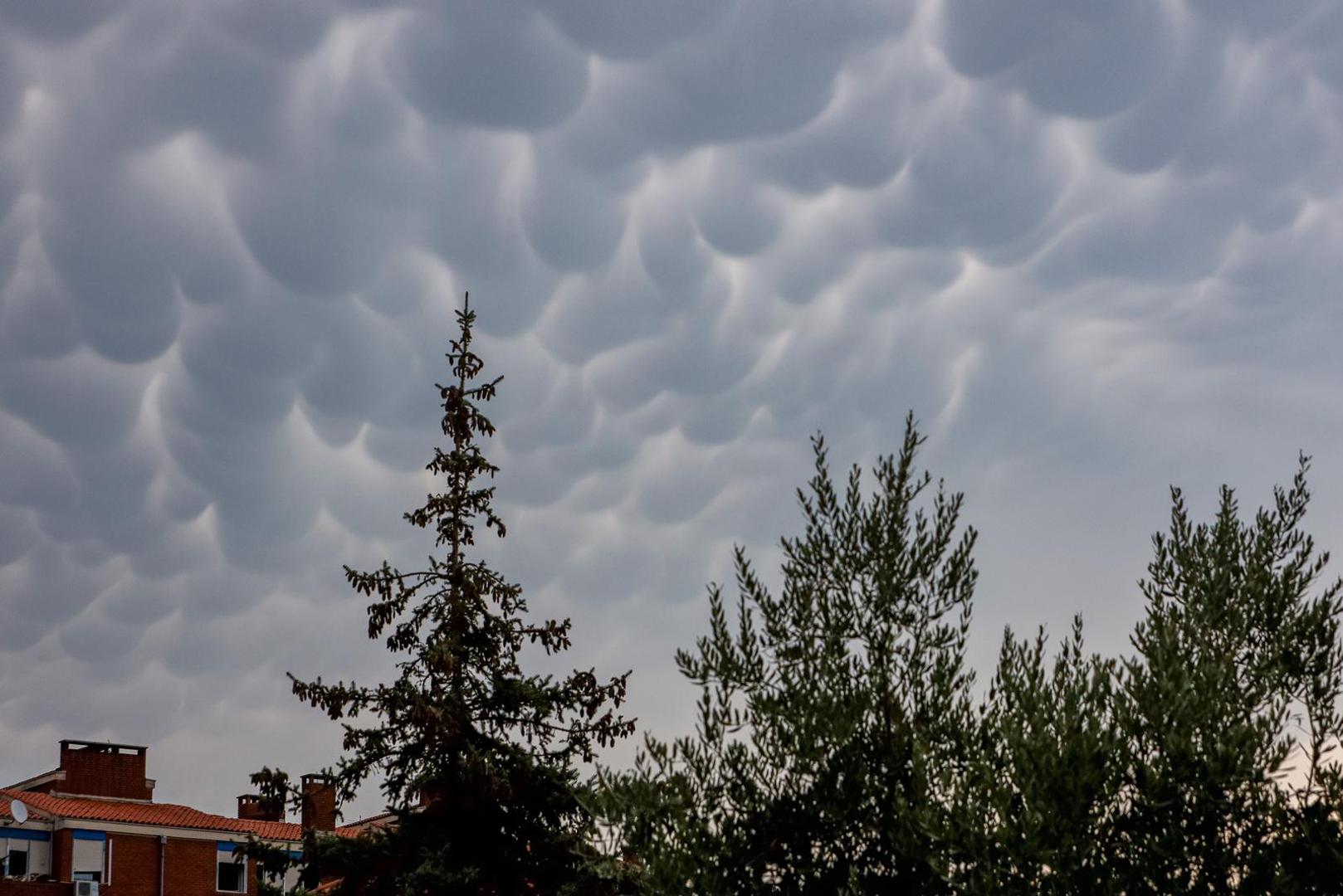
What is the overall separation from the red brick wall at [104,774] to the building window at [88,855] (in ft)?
13.0

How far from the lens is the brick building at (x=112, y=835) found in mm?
63000

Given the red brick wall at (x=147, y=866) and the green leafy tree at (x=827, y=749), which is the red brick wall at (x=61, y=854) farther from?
the green leafy tree at (x=827, y=749)

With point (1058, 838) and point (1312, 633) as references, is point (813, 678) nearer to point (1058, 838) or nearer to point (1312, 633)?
point (1058, 838)

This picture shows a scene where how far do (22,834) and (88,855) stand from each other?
115 inches

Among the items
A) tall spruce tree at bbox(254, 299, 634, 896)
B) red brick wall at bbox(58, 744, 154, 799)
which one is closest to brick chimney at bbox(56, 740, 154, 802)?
red brick wall at bbox(58, 744, 154, 799)

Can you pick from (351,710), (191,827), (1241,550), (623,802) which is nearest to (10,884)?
Answer: (191,827)

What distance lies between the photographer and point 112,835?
65.4 meters

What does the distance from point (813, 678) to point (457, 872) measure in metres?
13.5

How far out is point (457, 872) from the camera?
28406mm

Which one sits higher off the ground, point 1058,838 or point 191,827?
point 191,827

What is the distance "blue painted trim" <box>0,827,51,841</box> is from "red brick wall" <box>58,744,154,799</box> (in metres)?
4.19

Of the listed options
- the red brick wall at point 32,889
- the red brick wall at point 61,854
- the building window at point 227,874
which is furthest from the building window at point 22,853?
the building window at point 227,874

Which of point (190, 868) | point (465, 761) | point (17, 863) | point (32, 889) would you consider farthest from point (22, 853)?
point (465, 761)

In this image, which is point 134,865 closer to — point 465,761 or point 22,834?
point 22,834
